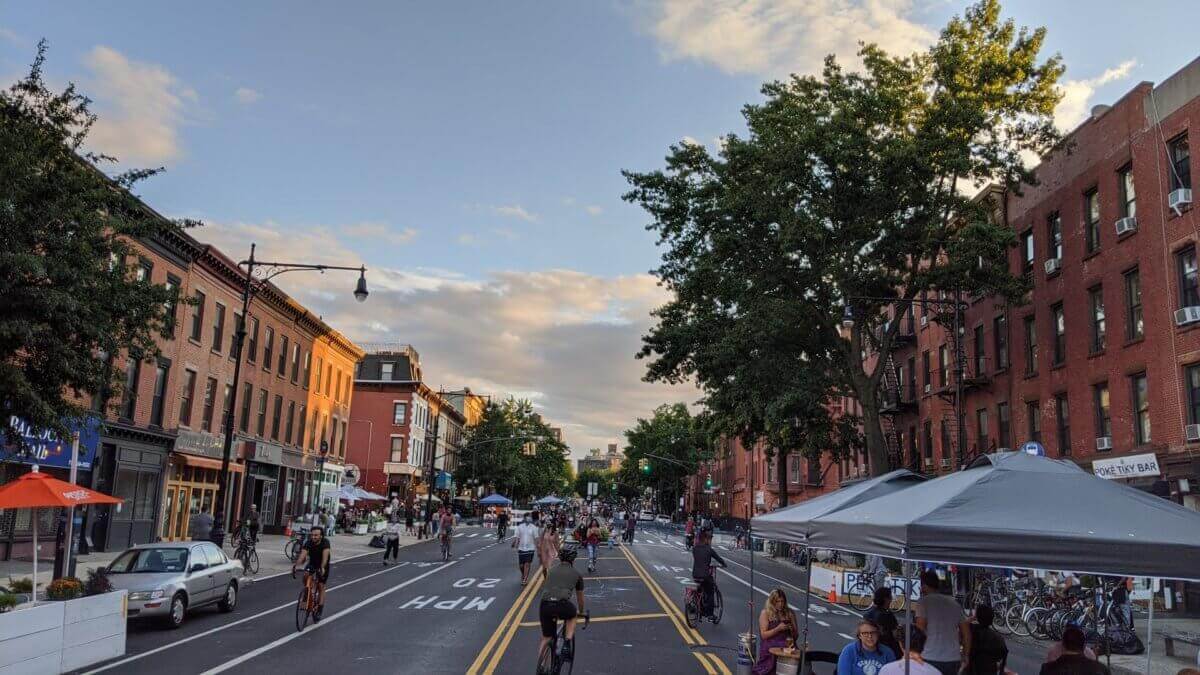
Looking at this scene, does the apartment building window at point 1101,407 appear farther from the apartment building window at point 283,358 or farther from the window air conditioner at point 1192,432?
the apartment building window at point 283,358

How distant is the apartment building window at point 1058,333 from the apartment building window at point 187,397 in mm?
33712

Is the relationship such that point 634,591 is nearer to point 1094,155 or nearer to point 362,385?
point 1094,155

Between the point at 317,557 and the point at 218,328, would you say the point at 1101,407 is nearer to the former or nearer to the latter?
the point at 317,557

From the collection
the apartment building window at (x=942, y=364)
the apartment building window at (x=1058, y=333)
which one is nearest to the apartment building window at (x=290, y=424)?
the apartment building window at (x=942, y=364)

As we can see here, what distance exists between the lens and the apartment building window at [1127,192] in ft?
84.3

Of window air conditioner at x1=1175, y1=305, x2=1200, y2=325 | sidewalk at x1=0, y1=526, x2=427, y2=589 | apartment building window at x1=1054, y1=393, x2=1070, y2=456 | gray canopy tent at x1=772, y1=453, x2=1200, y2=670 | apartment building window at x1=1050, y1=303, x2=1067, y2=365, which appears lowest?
sidewalk at x1=0, y1=526, x2=427, y2=589

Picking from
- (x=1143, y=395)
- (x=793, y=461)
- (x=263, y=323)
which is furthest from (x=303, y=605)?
(x=793, y=461)

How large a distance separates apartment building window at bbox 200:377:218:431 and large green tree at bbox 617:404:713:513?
65.5 meters

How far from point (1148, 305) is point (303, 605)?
78.5ft

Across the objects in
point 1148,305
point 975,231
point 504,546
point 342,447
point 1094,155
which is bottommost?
point 504,546

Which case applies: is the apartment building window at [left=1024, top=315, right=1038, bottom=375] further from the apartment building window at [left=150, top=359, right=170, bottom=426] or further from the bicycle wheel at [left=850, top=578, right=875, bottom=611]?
the apartment building window at [left=150, top=359, right=170, bottom=426]

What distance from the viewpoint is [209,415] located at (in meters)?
37.6

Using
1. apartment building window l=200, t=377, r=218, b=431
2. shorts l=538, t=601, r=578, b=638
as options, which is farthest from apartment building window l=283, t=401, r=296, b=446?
shorts l=538, t=601, r=578, b=638

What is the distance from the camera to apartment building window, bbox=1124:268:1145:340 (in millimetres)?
A: 25328
